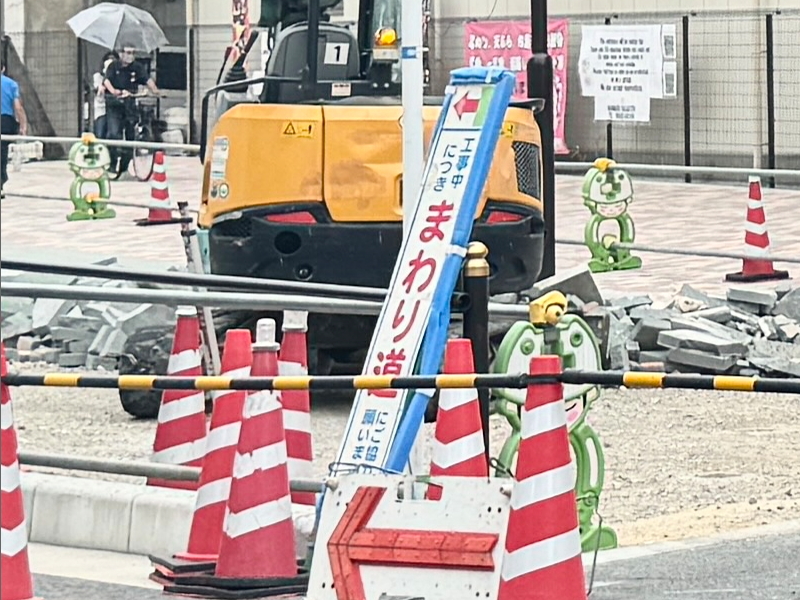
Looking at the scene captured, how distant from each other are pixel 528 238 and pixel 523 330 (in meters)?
4.46

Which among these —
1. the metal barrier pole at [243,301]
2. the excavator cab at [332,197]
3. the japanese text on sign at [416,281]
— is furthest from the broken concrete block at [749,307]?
the japanese text on sign at [416,281]

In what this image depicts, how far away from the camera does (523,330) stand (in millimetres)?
7262

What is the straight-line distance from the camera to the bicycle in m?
29.2

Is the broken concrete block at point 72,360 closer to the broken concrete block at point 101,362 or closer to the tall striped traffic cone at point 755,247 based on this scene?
the broken concrete block at point 101,362

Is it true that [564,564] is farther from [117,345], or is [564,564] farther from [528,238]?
[117,345]

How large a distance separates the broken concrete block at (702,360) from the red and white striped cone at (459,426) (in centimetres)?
606

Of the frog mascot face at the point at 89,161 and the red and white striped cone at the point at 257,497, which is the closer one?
the red and white striped cone at the point at 257,497

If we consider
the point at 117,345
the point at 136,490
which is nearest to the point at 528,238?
the point at 117,345

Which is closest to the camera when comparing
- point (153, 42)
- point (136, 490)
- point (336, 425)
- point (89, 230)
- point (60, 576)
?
point (60, 576)

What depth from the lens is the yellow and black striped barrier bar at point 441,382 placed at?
5770 mm

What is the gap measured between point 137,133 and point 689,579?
24.9 metres

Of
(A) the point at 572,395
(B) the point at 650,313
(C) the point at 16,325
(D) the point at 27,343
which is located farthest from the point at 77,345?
(A) the point at 572,395

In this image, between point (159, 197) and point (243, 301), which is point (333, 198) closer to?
point (243, 301)

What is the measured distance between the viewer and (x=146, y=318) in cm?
1358
